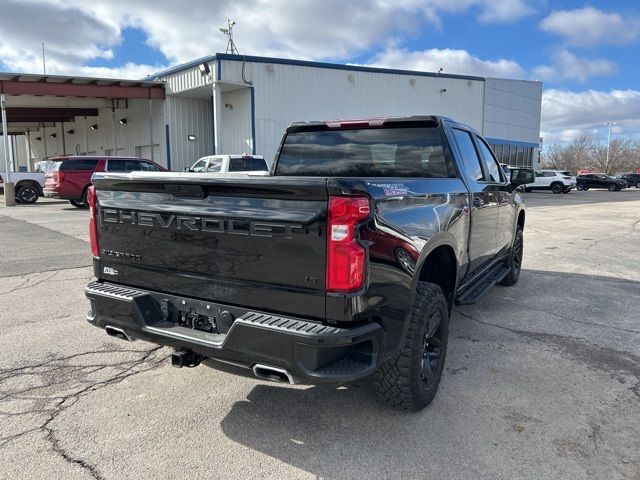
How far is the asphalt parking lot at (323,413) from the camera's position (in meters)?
2.70

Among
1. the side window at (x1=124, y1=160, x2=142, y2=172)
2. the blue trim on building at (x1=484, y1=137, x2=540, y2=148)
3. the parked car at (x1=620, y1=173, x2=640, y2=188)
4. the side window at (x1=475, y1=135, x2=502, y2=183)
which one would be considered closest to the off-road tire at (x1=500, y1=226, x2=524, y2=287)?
the side window at (x1=475, y1=135, x2=502, y2=183)

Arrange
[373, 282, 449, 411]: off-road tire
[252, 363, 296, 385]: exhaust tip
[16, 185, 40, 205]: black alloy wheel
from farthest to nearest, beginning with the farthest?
[16, 185, 40, 205]: black alloy wheel → [373, 282, 449, 411]: off-road tire → [252, 363, 296, 385]: exhaust tip

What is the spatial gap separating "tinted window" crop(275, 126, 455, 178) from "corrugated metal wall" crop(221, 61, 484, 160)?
53.5 ft

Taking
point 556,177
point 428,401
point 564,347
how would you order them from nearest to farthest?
point 428,401 → point 564,347 → point 556,177

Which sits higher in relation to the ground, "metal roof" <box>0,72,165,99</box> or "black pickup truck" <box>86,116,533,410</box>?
"metal roof" <box>0,72,165,99</box>

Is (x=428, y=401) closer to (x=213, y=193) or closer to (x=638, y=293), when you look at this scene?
(x=213, y=193)

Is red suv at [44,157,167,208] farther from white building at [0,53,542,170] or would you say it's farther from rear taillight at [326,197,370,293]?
rear taillight at [326,197,370,293]

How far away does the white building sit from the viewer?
20.5m

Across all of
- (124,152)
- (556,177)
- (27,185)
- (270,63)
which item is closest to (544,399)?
(270,63)

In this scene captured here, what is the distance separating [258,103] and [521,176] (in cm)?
1641

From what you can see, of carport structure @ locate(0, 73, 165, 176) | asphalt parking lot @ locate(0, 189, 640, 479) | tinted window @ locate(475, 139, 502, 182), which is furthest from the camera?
carport structure @ locate(0, 73, 165, 176)

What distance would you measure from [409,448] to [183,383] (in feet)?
5.65

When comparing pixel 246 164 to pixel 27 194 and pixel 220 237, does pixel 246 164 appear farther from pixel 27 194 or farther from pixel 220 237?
pixel 220 237

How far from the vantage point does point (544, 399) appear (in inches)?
137
